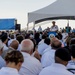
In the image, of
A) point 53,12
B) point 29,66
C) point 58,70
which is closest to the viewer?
point 58,70

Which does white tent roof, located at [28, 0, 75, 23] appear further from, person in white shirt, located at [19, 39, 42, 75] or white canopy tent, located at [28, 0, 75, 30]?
person in white shirt, located at [19, 39, 42, 75]

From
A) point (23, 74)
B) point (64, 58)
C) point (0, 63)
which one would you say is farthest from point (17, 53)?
point (0, 63)

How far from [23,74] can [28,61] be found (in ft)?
0.86

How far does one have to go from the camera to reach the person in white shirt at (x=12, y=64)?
3.55 meters

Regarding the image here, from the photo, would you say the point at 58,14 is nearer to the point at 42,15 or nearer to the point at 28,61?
the point at 42,15

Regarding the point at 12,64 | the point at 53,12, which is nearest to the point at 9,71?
the point at 12,64

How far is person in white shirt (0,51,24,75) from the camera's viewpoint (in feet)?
11.7

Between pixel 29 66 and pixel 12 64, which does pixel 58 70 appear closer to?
pixel 12 64

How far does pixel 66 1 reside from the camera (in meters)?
16.5

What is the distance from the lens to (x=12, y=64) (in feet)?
12.3

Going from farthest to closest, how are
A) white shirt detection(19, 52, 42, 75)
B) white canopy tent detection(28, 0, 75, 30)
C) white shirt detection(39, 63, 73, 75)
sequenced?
white canopy tent detection(28, 0, 75, 30), white shirt detection(19, 52, 42, 75), white shirt detection(39, 63, 73, 75)

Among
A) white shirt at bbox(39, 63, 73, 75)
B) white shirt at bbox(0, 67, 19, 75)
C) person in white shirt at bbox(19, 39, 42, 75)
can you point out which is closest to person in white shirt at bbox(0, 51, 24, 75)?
white shirt at bbox(0, 67, 19, 75)

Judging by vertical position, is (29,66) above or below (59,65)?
below

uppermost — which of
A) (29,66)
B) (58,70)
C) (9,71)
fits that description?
(9,71)
